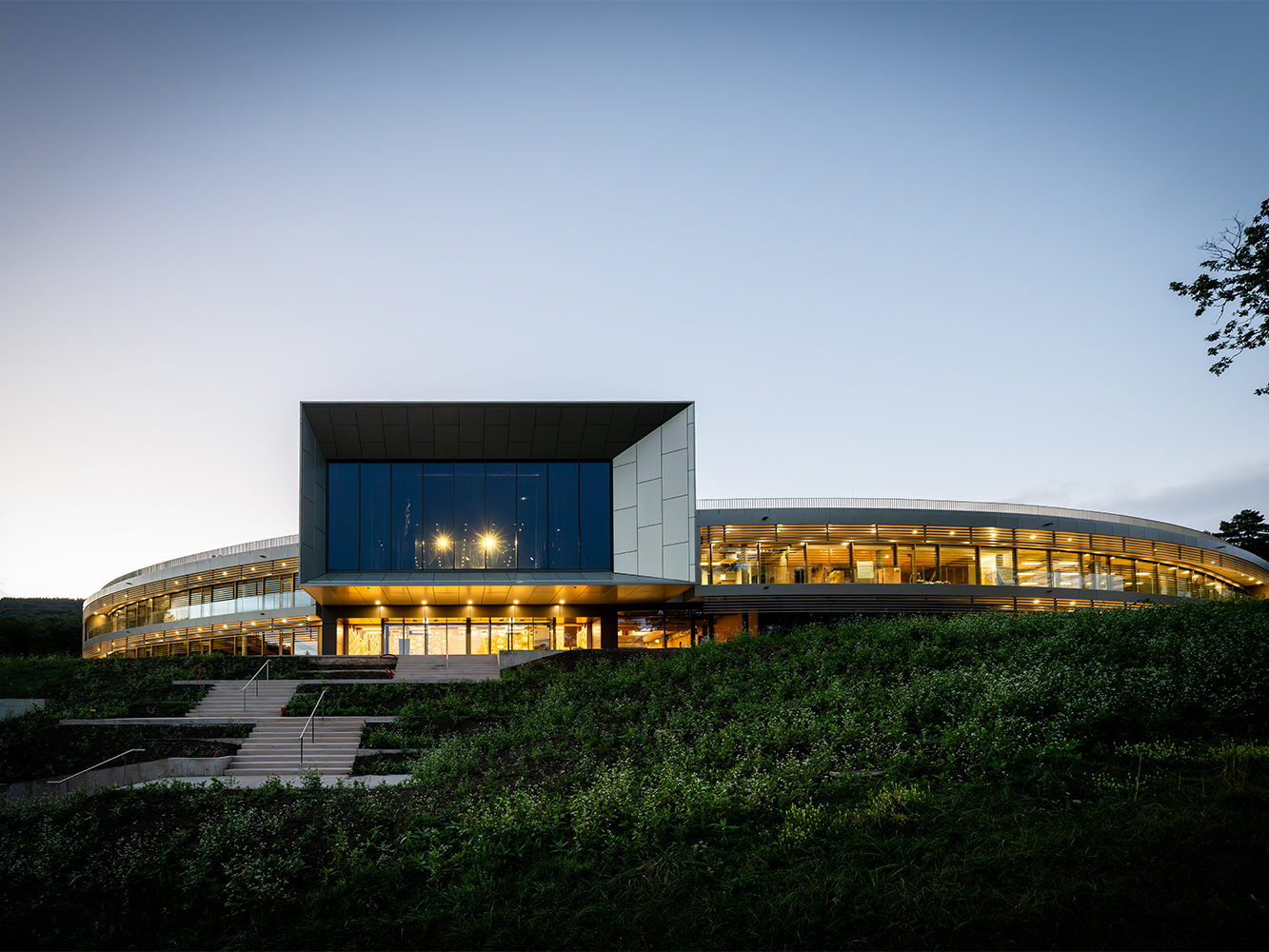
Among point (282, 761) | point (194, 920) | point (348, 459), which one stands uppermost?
point (348, 459)

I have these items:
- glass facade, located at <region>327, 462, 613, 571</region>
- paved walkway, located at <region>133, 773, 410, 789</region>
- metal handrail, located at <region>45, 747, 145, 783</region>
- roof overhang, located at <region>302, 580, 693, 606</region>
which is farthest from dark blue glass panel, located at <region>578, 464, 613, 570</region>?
metal handrail, located at <region>45, 747, 145, 783</region>

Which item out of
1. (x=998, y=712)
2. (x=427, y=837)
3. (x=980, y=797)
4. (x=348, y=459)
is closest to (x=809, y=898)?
(x=980, y=797)

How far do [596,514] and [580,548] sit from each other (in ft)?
5.33

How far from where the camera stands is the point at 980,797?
881 cm

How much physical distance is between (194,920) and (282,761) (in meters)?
9.96

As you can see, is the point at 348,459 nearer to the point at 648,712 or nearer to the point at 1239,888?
the point at 648,712

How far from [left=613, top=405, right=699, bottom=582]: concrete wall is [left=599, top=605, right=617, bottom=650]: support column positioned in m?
2.44

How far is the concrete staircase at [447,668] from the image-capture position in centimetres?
2419

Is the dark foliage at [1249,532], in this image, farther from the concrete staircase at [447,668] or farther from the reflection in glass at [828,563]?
the concrete staircase at [447,668]

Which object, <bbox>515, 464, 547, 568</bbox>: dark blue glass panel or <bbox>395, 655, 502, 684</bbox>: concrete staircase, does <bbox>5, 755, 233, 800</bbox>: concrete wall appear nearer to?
<bbox>395, 655, 502, 684</bbox>: concrete staircase

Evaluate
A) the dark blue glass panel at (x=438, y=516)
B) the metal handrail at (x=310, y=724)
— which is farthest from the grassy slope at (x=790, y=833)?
the dark blue glass panel at (x=438, y=516)

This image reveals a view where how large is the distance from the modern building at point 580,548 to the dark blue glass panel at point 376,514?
0.06 meters

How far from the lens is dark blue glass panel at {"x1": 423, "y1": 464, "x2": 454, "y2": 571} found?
31375 mm

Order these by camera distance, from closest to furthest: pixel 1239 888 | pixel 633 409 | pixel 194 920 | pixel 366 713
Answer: pixel 1239 888, pixel 194 920, pixel 366 713, pixel 633 409
